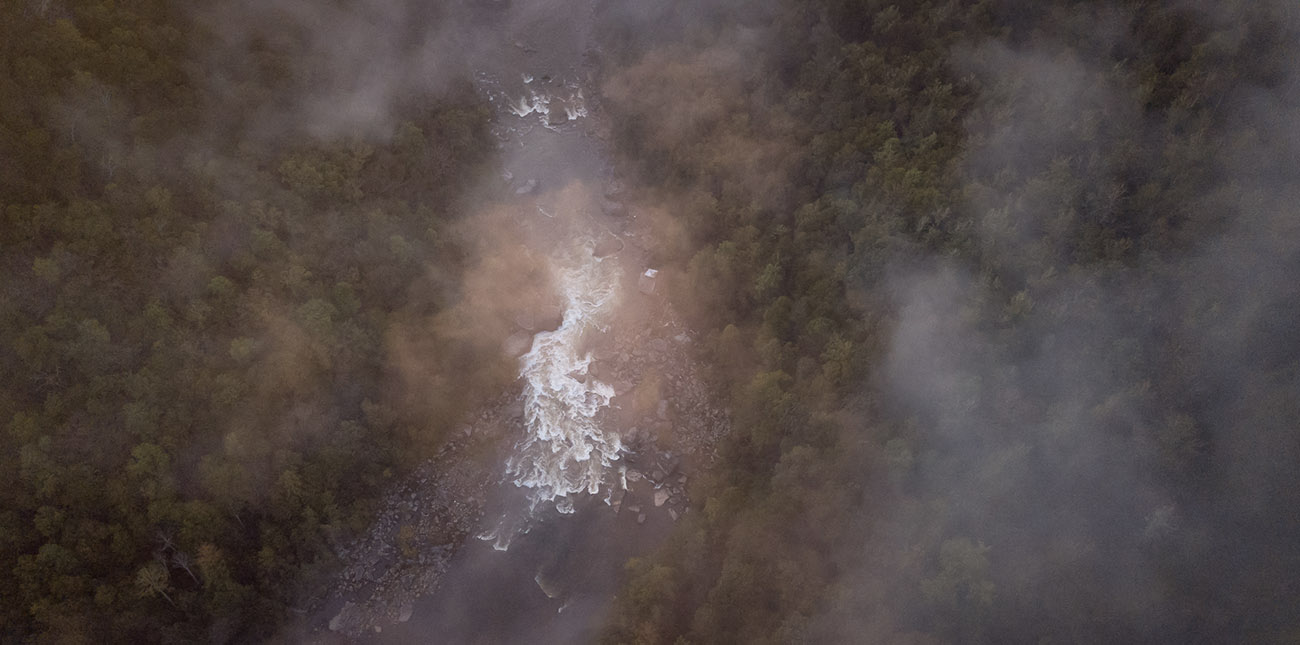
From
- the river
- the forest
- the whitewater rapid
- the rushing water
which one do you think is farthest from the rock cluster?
the rushing water

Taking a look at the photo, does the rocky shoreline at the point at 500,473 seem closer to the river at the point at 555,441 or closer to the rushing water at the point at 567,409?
the river at the point at 555,441

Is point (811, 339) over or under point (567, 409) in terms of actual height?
over

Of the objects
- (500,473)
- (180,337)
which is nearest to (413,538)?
(500,473)

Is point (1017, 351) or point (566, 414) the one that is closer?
point (1017, 351)

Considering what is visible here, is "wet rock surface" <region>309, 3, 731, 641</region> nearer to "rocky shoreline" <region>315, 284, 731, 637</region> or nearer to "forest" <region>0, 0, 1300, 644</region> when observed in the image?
"rocky shoreline" <region>315, 284, 731, 637</region>

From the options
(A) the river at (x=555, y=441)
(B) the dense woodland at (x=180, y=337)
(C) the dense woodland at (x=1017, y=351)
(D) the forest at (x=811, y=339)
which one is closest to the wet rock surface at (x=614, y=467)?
(A) the river at (x=555, y=441)

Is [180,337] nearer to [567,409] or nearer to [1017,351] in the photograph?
[567,409]

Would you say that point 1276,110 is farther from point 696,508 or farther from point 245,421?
point 245,421
